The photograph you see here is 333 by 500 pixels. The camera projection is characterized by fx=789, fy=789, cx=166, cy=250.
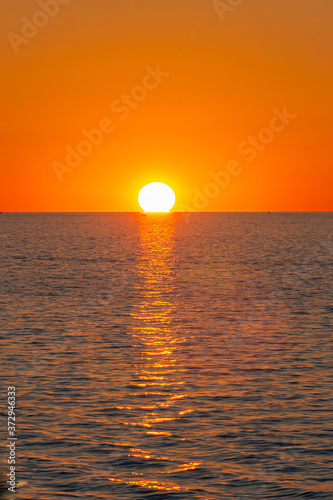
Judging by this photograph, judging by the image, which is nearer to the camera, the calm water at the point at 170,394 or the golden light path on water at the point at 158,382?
the calm water at the point at 170,394

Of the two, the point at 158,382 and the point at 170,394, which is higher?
the point at 158,382

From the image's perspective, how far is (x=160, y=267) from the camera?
102 m

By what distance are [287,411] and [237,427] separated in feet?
9.20

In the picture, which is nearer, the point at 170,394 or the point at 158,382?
the point at 170,394

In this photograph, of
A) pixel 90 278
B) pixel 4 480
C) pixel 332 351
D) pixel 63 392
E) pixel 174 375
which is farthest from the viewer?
pixel 90 278

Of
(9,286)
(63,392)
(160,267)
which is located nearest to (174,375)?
(63,392)

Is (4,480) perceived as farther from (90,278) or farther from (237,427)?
(90,278)

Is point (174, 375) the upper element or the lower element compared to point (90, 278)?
lower

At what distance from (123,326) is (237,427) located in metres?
22.4

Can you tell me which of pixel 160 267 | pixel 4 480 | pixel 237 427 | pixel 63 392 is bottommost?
pixel 4 480

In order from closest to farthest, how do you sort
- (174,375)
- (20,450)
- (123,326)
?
(20,450) → (174,375) → (123,326)

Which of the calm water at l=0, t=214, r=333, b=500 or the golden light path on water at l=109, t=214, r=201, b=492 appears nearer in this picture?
the calm water at l=0, t=214, r=333, b=500

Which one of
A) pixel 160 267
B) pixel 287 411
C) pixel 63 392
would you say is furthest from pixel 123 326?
pixel 160 267

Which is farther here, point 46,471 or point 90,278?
point 90,278
